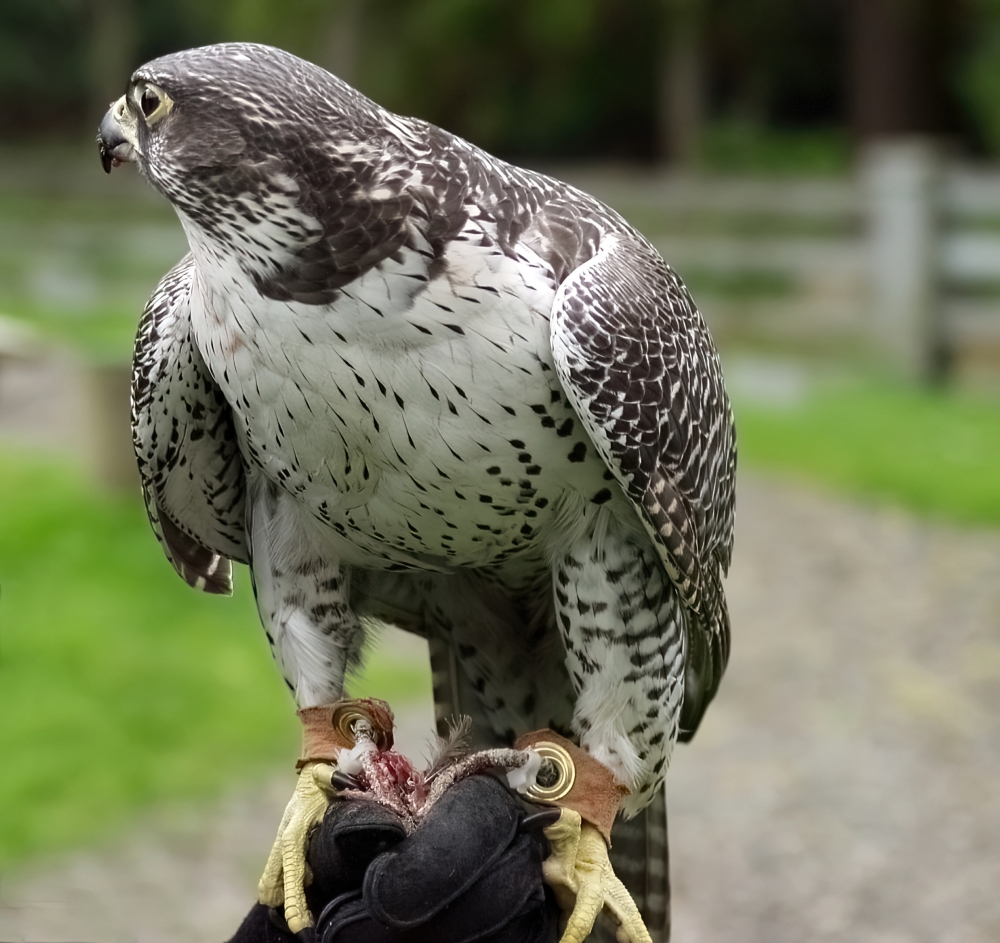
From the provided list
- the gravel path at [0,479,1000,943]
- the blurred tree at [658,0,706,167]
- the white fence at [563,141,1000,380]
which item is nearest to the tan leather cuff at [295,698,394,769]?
the gravel path at [0,479,1000,943]

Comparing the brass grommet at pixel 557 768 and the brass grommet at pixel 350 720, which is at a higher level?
the brass grommet at pixel 350 720

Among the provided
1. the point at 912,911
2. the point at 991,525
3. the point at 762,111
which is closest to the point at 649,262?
the point at 912,911

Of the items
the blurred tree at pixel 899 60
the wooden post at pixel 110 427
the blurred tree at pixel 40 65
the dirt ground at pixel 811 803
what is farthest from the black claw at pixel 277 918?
the blurred tree at pixel 40 65

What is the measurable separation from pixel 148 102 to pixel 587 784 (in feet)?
3.95

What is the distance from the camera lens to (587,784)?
82.3 inches

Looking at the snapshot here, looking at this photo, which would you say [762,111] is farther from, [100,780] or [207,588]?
[207,588]

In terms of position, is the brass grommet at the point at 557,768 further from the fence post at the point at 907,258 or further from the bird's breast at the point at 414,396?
the fence post at the point at 907,258

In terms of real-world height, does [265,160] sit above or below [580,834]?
above

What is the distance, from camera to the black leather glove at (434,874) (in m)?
1.86

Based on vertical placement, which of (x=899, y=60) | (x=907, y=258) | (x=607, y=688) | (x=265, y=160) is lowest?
(x=907, y=258)

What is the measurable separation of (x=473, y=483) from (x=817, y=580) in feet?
16.2

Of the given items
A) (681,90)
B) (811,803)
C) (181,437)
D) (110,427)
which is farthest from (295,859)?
(681,90)

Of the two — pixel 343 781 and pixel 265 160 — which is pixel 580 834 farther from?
pixel 265 160

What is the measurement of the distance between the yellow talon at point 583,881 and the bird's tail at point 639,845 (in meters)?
0.29
